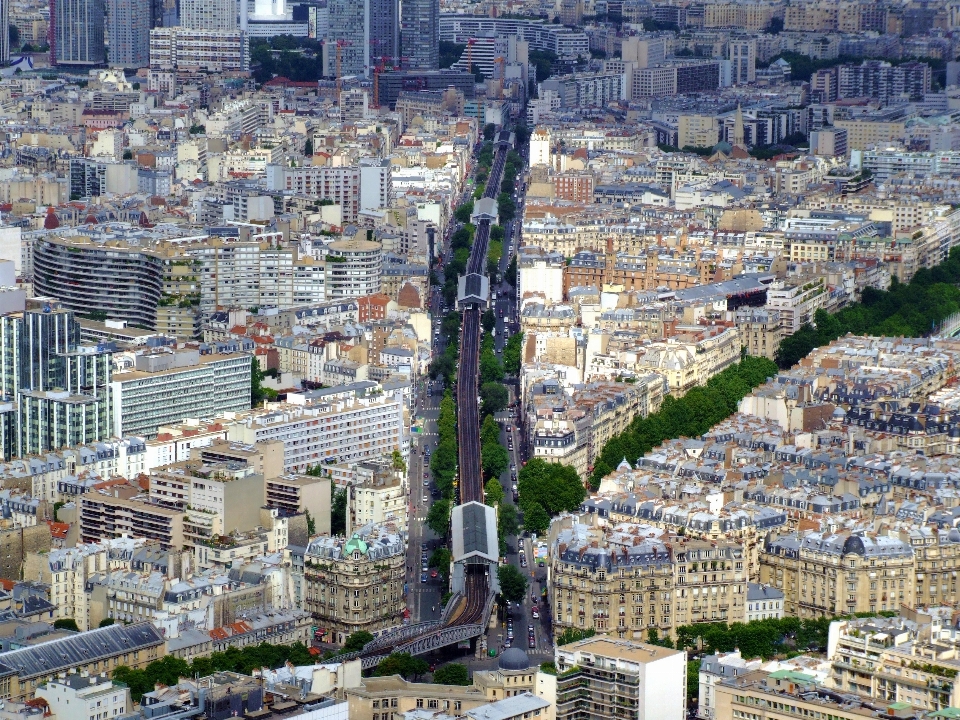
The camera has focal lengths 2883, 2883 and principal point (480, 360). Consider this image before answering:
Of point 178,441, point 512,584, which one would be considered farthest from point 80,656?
point 178,441

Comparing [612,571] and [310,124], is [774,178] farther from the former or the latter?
[612,571]

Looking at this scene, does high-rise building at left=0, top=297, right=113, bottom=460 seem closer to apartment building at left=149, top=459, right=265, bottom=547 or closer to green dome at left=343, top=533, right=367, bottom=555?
apartment building at left=149, top=459, right=265, bottom=547

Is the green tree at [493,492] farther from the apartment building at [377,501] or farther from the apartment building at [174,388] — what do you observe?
the apartment building at [174,388]

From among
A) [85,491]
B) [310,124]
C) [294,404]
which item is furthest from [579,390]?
[310,124]

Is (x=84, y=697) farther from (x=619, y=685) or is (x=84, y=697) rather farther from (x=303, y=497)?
(x=303, y=497)

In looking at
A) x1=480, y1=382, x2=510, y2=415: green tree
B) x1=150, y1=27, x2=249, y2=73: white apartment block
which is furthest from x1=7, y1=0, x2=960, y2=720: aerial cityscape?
x1=150, y1=27, x2=249, y2=73: white apartment block

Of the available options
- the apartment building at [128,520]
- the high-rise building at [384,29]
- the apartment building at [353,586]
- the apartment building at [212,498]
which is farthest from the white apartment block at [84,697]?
the high-rise building at [384,29]

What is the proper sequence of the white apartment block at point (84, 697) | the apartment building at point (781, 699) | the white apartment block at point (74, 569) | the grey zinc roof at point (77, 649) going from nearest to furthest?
the apartment building at point (781, 699)
the white apartment block at point (84, 697)
the grey zinc roof at point (77, 649)
the white apartment block at point (74, 569)
